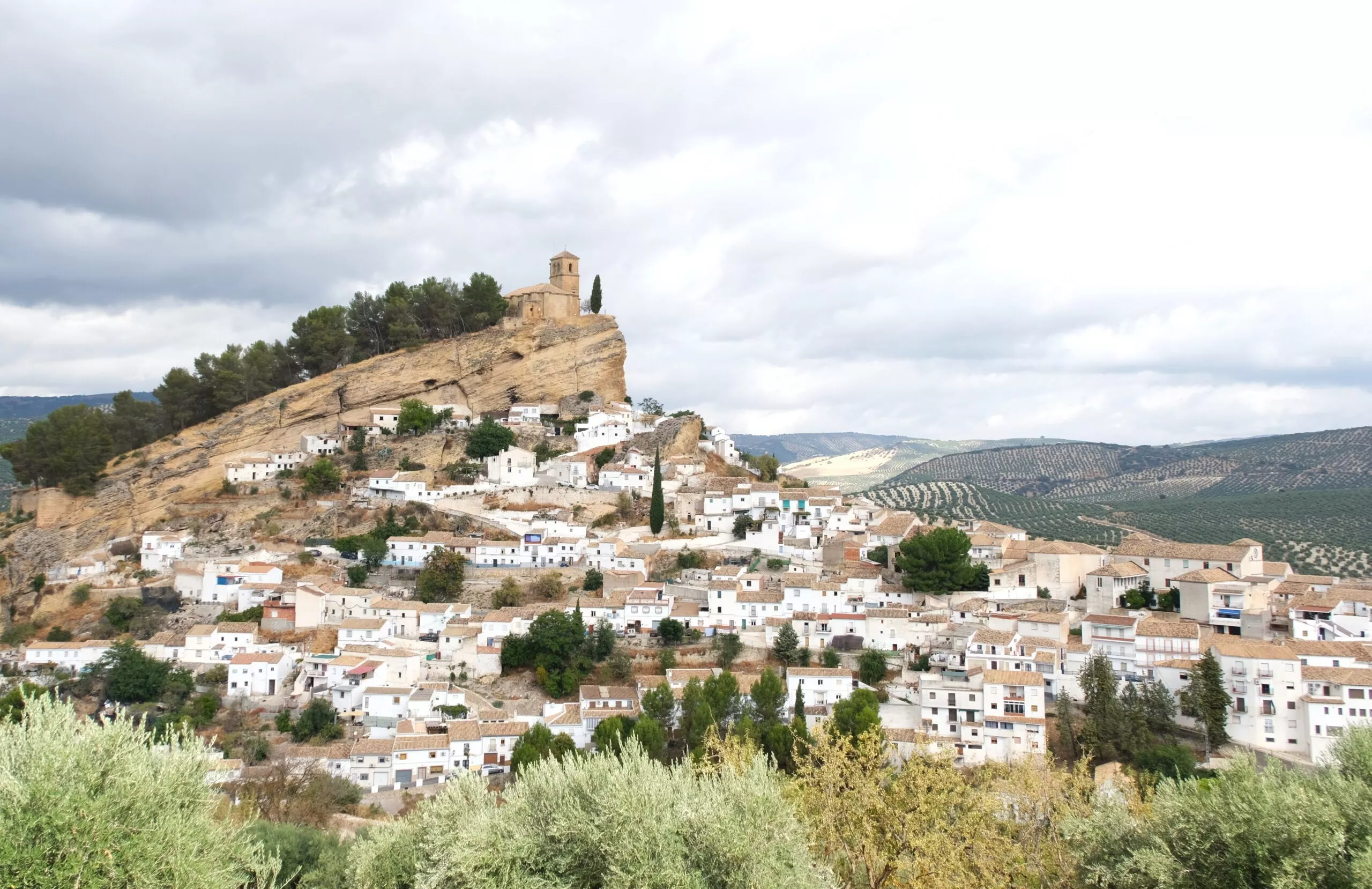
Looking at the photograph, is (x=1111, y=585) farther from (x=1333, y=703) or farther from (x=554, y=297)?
(x=554, y=297)

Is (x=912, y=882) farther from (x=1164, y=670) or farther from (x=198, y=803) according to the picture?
(x=1164, y=670)

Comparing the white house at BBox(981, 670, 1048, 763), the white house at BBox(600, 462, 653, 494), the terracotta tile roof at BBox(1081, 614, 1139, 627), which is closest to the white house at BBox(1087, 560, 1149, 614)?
the terracotta tile roof at BBox(1081, 614, 1139, 627)

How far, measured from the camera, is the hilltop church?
5700 centimetres

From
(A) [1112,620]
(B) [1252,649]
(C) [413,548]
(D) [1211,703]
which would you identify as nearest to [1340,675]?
(B) [1252,649]

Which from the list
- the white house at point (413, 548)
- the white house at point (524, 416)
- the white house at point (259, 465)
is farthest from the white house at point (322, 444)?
the white house at point (413, 548)

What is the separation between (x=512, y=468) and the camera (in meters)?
47.3

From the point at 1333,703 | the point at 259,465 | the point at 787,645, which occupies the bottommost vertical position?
the point at 1333,703

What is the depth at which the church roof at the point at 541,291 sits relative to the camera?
57469 mm

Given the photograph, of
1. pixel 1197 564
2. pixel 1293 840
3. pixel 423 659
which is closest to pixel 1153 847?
pixel 1293 840

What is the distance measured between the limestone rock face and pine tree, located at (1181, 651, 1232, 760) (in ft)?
121

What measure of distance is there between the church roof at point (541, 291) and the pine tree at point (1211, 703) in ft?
137

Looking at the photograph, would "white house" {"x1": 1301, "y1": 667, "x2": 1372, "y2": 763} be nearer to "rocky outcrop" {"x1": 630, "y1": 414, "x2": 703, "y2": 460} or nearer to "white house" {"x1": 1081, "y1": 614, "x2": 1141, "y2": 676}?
"white house" {"x1": 1081, "y1": 614, "x2": 1141, "y2": 676}

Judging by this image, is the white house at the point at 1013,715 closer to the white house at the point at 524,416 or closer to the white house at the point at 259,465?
the white house at the point at 524,416

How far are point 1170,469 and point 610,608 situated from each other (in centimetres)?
8770
